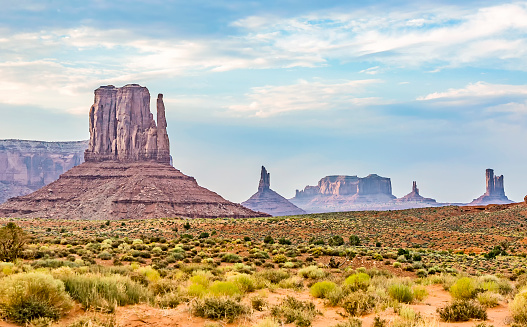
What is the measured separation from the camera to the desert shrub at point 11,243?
25859mm

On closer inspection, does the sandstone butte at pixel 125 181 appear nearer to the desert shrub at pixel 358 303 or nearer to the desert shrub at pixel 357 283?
the desert shrub at pixel 357 283

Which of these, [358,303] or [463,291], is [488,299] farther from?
[358,303]

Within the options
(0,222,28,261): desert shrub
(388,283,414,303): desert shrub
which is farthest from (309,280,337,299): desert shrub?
(0,222,28,261): desert shrub

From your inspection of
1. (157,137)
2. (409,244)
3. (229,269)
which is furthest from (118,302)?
(157,137)

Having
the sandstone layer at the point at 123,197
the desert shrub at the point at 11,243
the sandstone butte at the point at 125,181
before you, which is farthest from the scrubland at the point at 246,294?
the sandstone butte at the point at 125,181

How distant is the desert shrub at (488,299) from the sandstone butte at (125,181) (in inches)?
4476

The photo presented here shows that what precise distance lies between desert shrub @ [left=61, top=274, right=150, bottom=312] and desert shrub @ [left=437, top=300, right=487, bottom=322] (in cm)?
776

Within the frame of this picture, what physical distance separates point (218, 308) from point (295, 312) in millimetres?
1876

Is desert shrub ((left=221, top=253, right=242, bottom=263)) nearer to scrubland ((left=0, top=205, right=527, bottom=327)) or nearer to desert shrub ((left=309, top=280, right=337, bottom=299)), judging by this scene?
scrubland ((left=0, top=205, right=527, bottom=327))

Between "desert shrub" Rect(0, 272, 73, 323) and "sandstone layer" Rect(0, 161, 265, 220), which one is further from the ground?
"sandstone layer" Rect(0, 161, 265, 220)

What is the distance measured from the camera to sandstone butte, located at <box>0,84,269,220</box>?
134750 mm

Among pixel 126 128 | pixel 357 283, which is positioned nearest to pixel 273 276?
pixel 357 283

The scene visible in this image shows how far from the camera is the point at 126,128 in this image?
184m

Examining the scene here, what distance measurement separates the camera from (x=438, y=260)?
33.7 metres
